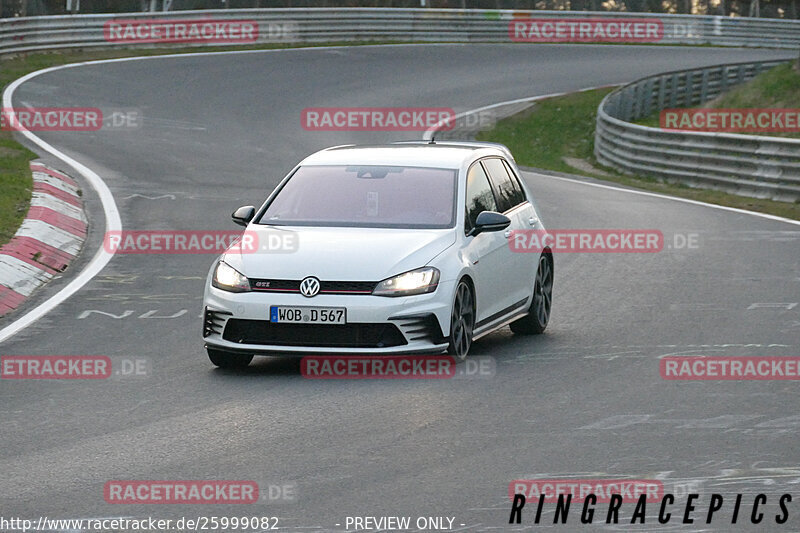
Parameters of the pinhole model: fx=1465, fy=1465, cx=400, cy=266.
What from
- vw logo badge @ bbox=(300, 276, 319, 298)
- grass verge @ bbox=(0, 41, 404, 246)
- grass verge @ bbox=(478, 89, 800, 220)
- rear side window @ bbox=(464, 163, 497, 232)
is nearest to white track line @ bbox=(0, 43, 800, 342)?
grass verge @ bbox=(0, 41, 404, 246)

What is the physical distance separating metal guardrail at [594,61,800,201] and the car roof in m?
11.5

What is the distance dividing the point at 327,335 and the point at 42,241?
6.10 m

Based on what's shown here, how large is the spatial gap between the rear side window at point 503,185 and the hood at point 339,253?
4.36ft

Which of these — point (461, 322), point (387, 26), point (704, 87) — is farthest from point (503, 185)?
point (387, 26)

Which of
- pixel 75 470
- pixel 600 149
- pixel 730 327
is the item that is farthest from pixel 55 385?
pixel 600 149

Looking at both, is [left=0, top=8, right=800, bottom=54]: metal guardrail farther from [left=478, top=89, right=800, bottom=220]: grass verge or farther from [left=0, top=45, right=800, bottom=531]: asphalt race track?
[left=0, top=45, right=800, bottom=531]: asphalt race track

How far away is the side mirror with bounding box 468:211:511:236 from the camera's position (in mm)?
10531

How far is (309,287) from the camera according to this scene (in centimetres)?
971

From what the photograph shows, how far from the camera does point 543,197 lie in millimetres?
21766

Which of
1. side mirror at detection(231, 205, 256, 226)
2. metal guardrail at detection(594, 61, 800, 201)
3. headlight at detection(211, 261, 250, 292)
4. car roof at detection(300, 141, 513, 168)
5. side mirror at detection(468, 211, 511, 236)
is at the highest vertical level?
car roof at detection(300, 141, 513, 168)

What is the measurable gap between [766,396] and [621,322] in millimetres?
3081

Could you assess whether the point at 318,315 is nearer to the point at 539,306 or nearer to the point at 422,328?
the point at 422,328

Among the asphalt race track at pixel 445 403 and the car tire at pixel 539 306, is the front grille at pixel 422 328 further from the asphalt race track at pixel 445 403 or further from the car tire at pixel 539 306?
the car tire at pixel 539 306

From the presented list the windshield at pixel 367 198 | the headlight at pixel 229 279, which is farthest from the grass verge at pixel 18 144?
the headlight at pixel 229 279
